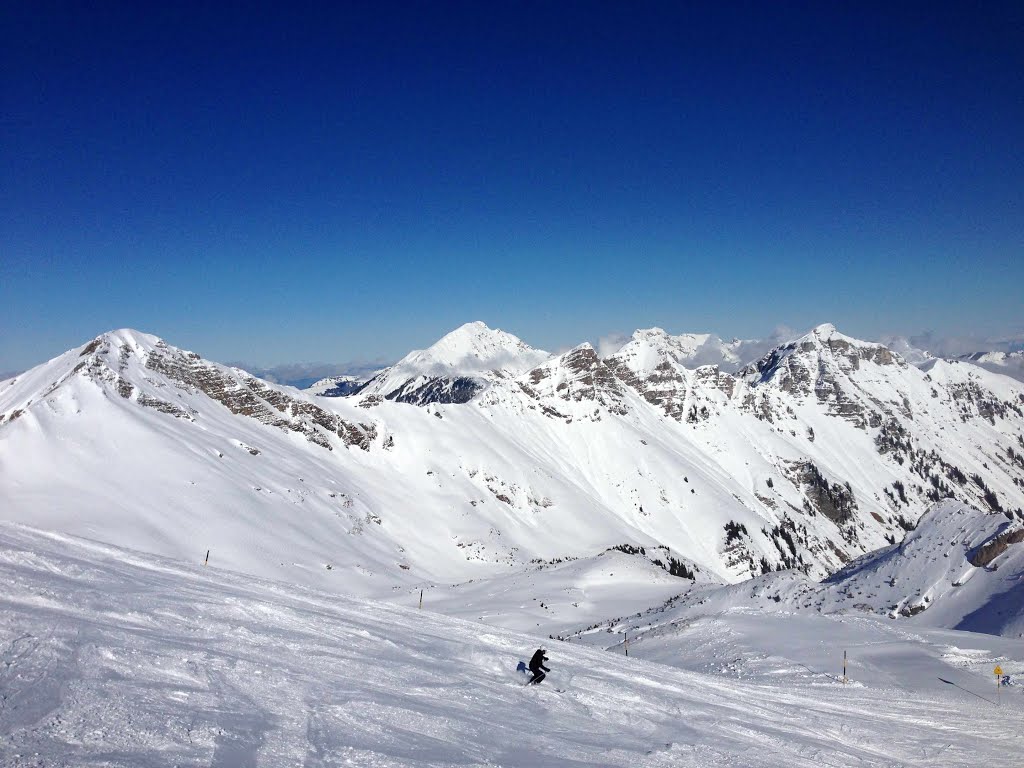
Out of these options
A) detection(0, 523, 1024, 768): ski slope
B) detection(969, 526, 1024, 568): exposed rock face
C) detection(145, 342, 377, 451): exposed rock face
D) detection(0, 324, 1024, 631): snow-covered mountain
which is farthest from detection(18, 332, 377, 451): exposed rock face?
detection(969, 526, 1024, 568): exposed rock face

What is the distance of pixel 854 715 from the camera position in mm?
17125

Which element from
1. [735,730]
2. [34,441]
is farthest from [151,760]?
[34,441]

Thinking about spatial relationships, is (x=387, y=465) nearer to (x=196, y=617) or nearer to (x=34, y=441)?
(x=34, y=441)

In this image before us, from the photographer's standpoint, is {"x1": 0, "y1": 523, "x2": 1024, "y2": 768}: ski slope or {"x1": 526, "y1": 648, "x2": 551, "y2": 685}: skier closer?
{"x1": 0, "y1": 523, "x2": 1024, "y2": 768}: ski slope

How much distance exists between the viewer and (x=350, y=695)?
34.8 ft

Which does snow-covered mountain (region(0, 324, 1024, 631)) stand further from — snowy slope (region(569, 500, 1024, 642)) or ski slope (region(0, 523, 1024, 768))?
ski slope (region(0, 523, 1024, 768))

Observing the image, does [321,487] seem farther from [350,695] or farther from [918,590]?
[350,695]

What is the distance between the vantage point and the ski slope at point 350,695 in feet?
25.9

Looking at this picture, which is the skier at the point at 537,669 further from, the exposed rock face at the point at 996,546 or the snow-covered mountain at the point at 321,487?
the exposed rock face at the point at 996,546

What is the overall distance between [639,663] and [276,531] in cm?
4750

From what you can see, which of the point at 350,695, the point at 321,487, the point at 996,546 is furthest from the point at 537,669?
the point at 321,487

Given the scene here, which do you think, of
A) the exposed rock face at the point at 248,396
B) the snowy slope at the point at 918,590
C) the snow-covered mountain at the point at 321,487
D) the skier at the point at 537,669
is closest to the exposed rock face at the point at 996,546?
the snowy slope at the point at 918,590

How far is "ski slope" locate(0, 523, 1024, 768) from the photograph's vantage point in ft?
25.9

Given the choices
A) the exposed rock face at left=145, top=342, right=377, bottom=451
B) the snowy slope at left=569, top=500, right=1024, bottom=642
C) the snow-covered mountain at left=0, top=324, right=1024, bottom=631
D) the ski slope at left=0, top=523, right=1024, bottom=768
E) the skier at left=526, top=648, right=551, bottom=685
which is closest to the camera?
the ski slope at left=0, top=523, right=1024, bottom=768
